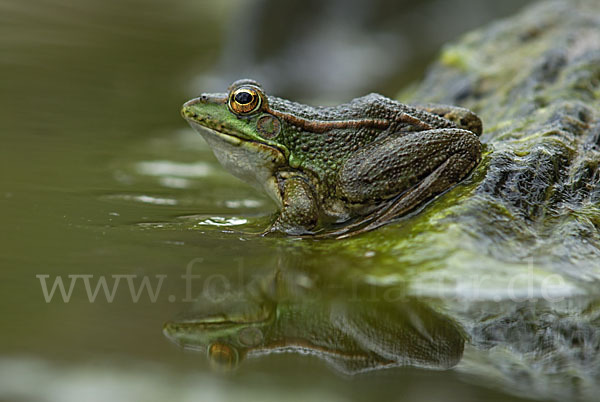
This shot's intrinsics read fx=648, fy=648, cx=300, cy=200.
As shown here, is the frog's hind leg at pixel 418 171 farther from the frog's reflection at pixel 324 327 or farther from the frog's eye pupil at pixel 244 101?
the frog's eye pupil at pixel 244 101

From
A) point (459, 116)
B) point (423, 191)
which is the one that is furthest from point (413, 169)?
point (459, 116)

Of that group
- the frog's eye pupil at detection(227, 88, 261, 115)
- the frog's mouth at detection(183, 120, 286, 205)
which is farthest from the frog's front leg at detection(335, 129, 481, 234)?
the frog's eye pupil at detection(227, 88, 261, 115)

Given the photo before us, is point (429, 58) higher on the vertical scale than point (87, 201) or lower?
higher

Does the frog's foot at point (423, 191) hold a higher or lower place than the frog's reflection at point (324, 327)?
higher

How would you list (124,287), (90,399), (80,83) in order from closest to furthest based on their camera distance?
(90,399) → (124,287) → (80,83)

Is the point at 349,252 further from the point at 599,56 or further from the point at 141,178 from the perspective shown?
the point at 599,56

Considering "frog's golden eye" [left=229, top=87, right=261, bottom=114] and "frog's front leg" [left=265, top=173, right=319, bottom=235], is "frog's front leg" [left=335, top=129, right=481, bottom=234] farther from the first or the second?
"frog's golden eye" [left=229, top=87, right=261, bottom=114]

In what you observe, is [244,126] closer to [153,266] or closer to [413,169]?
[413,169]

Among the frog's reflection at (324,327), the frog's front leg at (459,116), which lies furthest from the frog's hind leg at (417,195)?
the frog's reflection at (324,327)

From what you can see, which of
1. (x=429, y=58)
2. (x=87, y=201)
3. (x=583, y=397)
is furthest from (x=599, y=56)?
(x=429, y=58)
